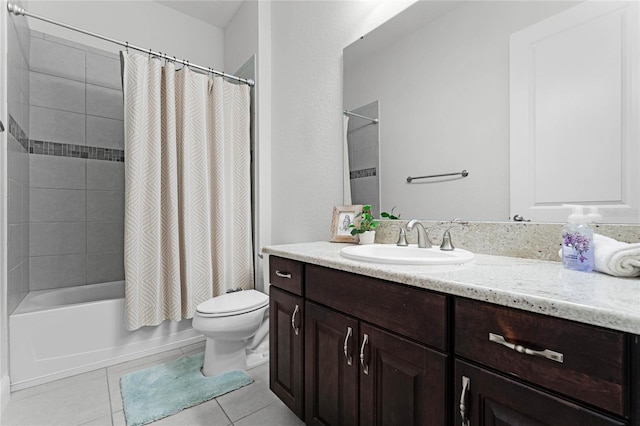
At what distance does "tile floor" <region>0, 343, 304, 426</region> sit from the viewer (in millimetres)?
1422

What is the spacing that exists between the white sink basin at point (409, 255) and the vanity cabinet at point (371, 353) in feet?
0.27

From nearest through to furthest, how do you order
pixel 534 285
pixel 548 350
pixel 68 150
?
pixel 548 350, pixel 534 285, pixel 68 150

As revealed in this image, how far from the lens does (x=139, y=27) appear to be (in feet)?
8.59

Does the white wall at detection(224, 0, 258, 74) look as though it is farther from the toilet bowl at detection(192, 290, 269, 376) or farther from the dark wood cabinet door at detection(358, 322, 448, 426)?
the dark wood cabinet door at detection(358, 322, 448, 426)

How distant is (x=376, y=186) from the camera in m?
1.62

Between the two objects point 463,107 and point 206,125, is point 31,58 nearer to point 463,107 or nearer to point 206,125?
point 206,125

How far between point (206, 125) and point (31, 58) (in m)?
1.37

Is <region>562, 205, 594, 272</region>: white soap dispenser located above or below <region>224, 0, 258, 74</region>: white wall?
below

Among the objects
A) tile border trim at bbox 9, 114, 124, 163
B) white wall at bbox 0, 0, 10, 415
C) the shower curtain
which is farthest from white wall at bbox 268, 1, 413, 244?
white wall at bbox 0, 0, 10, 415

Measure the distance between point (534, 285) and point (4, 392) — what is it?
2.34 meters

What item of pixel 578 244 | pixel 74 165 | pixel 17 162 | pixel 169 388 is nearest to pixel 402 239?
pixel 578 244

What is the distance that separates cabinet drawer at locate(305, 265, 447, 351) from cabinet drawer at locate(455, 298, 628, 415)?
5 centimetres

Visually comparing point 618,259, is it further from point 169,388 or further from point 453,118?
point 169,388

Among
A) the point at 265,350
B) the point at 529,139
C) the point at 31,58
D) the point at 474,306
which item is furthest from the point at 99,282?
the point at 529,139
